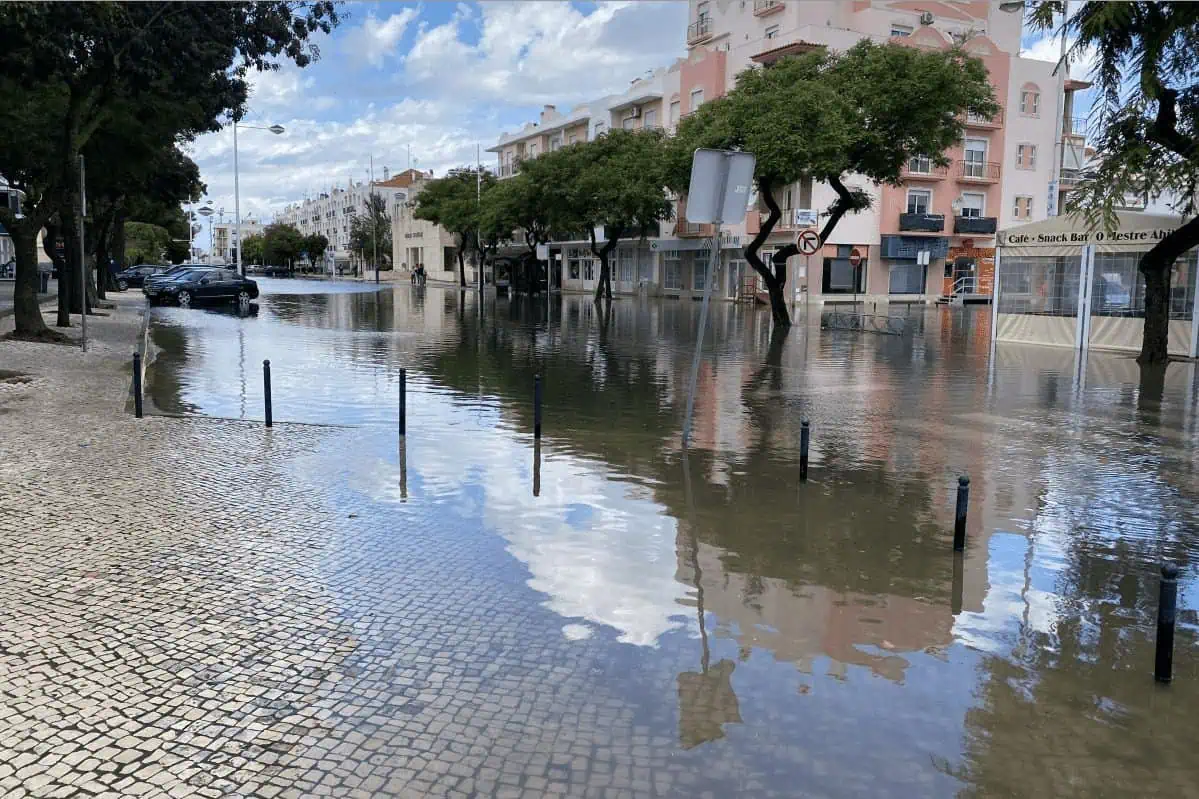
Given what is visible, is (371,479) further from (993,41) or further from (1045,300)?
(993,41)

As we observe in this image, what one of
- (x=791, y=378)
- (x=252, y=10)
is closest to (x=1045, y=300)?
(x=791, y=378)

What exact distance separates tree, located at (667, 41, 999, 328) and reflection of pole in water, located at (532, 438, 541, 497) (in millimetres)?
20301

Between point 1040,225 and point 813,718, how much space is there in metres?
23.0

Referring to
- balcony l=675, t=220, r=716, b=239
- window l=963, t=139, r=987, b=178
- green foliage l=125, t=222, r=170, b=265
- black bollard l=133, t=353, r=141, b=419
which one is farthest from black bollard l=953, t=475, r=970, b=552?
green foliage l=125, t=222, r=170, b=265

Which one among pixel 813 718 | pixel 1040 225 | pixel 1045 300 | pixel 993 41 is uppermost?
pixel 993 41

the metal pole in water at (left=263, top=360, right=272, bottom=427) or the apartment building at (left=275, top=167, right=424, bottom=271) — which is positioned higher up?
the apartment building at (left=275, top=167, right=424, bottom=271)

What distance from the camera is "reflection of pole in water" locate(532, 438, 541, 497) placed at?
339 inches

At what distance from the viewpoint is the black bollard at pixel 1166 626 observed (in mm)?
4590

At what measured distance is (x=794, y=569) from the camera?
6.58m

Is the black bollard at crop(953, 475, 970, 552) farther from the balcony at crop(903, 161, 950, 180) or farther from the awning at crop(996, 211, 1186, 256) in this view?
the balcony at crop(903, 161, 950, 180)

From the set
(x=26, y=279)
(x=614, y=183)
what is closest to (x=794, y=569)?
(x=26, y=279)

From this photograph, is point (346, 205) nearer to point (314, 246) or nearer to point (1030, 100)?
point (314, 246)

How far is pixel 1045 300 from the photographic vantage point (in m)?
24.9

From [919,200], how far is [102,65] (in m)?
44.5
